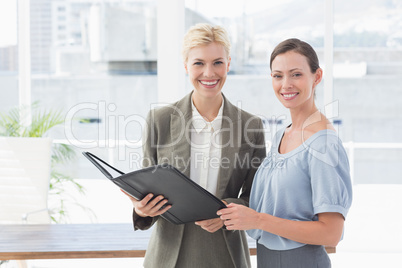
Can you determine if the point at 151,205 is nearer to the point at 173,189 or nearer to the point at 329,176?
the point at 173,189

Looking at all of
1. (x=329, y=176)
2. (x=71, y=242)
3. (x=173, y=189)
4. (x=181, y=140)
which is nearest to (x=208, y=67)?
(x=181, y=140)

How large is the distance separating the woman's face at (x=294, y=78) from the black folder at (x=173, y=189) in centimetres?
37

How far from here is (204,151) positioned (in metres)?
1.73

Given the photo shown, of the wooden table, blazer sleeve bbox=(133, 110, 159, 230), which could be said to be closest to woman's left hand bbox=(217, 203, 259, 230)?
blazer sleeve bbox=(133, 110, 159, 230)

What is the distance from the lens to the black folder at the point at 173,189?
1.38 m

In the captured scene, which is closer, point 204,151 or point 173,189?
point 173,189

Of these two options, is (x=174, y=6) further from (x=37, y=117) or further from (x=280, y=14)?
(x=37, y=117)

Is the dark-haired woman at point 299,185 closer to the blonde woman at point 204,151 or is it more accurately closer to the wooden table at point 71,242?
the blonde woman at point 204,151

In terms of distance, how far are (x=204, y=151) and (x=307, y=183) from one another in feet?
1.47

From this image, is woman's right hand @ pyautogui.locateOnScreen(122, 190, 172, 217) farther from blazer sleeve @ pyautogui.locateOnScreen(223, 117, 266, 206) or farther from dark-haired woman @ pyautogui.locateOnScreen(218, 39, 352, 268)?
blazer sleeve @ pyautogui.locateOnScreen(223, 117, 266, 206)

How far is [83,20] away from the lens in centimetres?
432

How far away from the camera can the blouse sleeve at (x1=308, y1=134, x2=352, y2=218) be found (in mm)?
1340

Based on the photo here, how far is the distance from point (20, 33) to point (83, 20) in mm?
578

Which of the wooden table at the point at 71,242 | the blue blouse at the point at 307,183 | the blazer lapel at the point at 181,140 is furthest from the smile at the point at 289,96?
the wooden table at the point at 71,242
